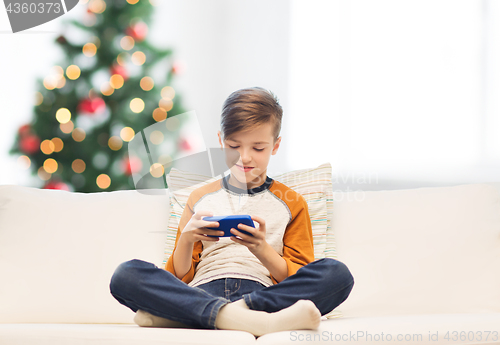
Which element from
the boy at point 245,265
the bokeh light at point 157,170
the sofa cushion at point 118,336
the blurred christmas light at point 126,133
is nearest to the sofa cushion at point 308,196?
the boy at point 245,265

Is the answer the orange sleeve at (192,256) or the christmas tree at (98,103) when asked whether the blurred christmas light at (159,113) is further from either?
the orange sleeve at (192,256)

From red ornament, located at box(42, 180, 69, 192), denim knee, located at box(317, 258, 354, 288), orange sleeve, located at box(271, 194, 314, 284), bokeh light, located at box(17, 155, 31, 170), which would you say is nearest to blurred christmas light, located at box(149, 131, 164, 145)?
red ornament, located at box(42, 180, 69, 192)

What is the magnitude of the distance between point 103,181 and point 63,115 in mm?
371

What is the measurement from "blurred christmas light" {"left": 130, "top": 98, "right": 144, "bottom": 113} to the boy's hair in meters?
0.97

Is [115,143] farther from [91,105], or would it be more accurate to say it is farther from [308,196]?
[308,196]

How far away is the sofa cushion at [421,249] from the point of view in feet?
3.76

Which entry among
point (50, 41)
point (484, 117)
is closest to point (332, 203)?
point (484, 117)

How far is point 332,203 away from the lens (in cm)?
133

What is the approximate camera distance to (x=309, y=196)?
1.31 metres

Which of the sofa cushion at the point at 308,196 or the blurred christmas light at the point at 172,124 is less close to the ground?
the blurred christmas light at the point at 172,124

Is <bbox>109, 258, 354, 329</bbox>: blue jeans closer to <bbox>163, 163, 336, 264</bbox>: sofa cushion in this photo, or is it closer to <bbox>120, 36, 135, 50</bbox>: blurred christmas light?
<bbox>163, 163, 336, 264</bbox>: sofa cushion

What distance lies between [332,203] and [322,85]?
88 centimetres

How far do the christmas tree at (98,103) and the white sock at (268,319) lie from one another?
1.25 meters

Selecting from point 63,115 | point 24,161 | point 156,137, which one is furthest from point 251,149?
point 24,161
